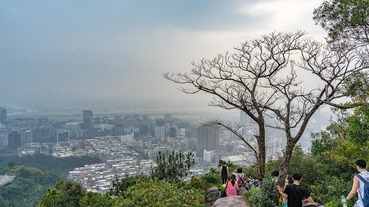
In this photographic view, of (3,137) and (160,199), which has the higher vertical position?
(160,199)

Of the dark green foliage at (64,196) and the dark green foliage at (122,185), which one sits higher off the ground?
the dark green foliage at (64,196)

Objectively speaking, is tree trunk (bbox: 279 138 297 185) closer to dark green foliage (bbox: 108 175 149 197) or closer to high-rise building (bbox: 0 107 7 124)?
dark green foliage (bbox: 108 175 149 197)

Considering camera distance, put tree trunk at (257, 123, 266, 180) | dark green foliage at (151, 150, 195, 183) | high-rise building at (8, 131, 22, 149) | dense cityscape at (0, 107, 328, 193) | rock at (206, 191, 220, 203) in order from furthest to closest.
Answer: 1. high-rise building at (8, 131, 22, 149)
2. dense cityscape at (0, 107, 328, 193)
3. dark green foliage at (151, 150, 195, 183)
4. tree trunk at (257, 123, 266, 180)
5. rock at (206, 191, 220, 203)

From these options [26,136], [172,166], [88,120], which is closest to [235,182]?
[172,166]

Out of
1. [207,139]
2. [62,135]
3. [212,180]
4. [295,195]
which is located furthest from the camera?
[62,135]

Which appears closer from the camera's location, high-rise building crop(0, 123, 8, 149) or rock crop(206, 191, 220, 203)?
rock crop(206, 191, 220, 203)

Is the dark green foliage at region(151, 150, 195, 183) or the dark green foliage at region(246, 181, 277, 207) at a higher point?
the dark green foliage at region(246, 181, 277, 207)

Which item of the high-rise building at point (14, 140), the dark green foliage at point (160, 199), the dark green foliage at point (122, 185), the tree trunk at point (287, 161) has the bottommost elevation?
the high-rise building at point (14, 140)

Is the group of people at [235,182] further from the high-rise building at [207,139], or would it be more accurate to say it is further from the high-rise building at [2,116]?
the high-rise building at [2,116]

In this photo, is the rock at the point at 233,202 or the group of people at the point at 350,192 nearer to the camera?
the group of people at the point at 350,192

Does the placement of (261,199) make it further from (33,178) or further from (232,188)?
(33,178)

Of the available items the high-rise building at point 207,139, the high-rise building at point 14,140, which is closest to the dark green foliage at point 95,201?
the high-rise building at point 207,139

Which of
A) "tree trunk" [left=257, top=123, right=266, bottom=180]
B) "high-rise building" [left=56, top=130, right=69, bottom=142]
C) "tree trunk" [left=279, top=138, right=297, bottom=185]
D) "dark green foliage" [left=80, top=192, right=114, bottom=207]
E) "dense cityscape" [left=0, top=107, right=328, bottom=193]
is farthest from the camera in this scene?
"high-rise building" [left=56, top=130, right=69, bottom=142]

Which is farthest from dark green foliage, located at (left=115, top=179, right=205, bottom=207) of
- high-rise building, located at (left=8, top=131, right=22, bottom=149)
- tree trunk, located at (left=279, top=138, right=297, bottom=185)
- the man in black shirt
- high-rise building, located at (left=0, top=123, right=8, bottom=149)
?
high-rise building, located at (left=0, top=123, right=8, bottom=149)
